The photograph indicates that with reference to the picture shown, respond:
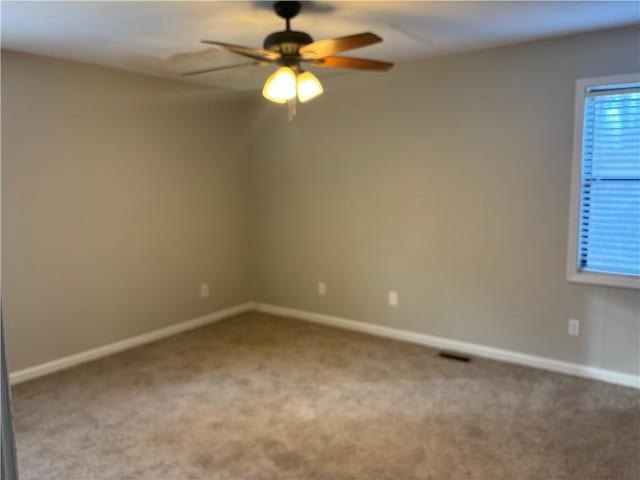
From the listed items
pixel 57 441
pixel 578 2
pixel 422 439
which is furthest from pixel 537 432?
pixel 57 441

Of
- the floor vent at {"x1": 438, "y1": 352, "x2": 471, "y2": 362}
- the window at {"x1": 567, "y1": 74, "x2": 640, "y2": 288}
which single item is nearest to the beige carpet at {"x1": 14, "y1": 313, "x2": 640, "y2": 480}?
the floor vent at {"x1": 438, "y1": 352, "x2": 471, "y2": 362}

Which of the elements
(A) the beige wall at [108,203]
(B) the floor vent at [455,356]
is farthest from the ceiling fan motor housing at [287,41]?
(B) the floor vent at [455,356]

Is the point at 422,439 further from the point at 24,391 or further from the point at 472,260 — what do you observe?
the point at 24,391

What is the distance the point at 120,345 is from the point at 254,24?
2785 millimetres

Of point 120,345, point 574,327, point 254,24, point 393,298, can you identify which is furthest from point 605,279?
point 120,345

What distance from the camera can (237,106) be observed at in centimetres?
503

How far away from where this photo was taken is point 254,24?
114 inches

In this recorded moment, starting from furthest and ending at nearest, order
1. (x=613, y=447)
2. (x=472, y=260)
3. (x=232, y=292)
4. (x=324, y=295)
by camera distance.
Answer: (x=232, y=292)
(x=324, y=295)
(x=472, y=260)
(x=613, y=447)

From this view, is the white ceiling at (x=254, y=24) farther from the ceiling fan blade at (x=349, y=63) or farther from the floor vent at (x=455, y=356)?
the floor vent at (x=455, y=356)

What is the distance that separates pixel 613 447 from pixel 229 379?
2387 millimetres

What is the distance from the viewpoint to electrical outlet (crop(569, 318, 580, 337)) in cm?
349

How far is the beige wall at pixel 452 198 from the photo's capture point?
11.3ft

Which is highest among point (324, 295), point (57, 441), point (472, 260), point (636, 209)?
point (636, 209)

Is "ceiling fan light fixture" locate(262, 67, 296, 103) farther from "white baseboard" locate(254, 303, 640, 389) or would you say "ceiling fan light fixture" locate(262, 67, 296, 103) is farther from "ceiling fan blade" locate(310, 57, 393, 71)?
"white baseboard" locate(254, 303, 640, 389)
